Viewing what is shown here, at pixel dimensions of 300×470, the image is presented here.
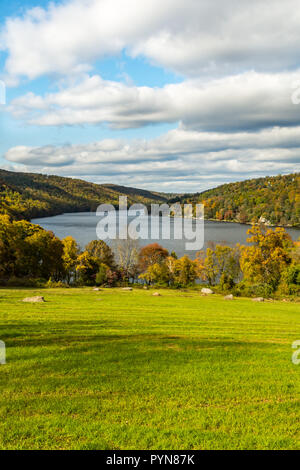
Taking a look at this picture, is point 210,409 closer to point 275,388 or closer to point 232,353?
point 275,388

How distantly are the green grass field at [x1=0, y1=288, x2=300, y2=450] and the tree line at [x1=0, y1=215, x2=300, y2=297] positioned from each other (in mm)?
30947

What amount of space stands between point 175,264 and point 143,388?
4845cm

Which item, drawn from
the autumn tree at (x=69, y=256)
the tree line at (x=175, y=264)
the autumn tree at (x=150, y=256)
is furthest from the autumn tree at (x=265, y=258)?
the autumn tree at (x=69, y=256)

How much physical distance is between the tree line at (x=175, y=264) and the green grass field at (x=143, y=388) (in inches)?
1218

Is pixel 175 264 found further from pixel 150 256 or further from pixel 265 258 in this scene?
pixel 265 258

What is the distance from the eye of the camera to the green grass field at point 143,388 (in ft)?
20.8

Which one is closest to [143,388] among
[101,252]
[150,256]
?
[101,252]

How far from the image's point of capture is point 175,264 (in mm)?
56562

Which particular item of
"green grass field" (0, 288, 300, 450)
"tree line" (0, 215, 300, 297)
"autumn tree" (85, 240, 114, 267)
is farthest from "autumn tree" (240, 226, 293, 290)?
"green grass field" (0, 288, 300, 450)

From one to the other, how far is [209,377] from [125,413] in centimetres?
310

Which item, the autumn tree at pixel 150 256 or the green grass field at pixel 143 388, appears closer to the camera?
the green grass field at pixel 143 388

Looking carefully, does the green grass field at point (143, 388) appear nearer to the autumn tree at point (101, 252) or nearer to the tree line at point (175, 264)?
the tree line at point (175, 264)

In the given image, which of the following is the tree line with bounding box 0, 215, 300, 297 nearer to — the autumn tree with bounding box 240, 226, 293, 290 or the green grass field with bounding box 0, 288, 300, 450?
the autumn tree with bounding box 240, 226, 293, 290

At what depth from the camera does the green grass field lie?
6.34 m
